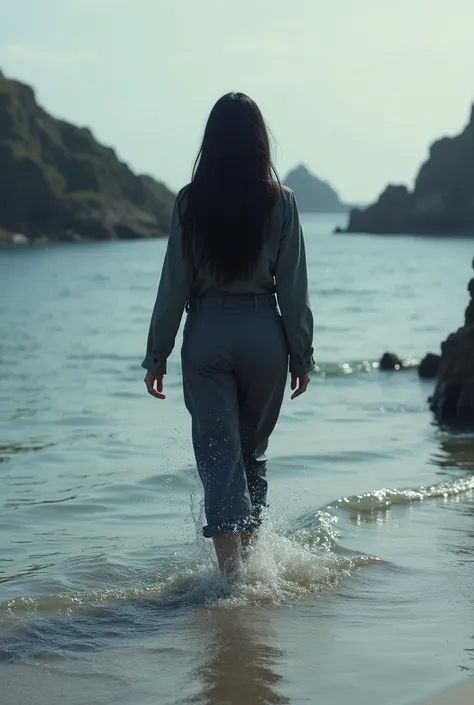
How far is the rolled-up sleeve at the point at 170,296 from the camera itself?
5.27 meters

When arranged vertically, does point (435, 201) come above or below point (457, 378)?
above

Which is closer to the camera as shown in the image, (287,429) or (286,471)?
(286,471)

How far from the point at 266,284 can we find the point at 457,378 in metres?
6.86

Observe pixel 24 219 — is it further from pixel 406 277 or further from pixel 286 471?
pixel 286 471

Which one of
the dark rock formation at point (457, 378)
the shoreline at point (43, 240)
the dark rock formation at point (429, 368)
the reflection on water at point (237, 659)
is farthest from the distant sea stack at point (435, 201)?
the reflection on water at point (237, 659)

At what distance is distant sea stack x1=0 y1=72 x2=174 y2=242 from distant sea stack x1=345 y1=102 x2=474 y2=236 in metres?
25.0

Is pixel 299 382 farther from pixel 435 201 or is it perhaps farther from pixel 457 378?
pixel 435 201

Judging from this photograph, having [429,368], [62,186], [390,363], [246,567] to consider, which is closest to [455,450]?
[246,567]

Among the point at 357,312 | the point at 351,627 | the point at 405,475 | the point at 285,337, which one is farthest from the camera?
the point at 357,312

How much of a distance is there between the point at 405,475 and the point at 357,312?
2280 centimetres

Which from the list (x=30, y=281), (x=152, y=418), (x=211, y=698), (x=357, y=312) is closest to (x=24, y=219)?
(x=30, y=281)

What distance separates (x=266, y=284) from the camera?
17.5 ft

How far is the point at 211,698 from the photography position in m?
4.22

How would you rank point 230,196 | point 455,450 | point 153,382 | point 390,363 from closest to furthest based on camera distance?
1. point 230,196
2. point 153,382
3. point 455,450
4. point 390,363
